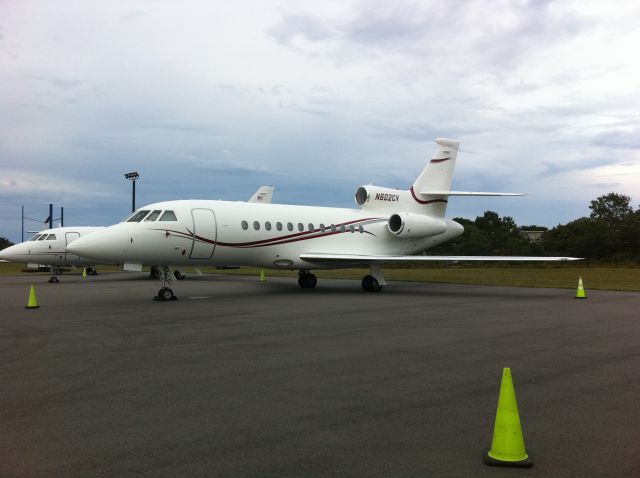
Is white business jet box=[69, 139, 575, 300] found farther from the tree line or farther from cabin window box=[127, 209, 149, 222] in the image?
the tree line

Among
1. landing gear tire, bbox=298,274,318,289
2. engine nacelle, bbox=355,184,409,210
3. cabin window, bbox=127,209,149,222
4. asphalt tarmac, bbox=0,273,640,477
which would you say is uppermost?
engine nacelle, bbox=355,184,409,210

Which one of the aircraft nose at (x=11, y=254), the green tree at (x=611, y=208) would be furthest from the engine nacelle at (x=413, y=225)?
the green tree at (x=611, y=208)

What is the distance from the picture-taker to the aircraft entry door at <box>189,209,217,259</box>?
17484 mm

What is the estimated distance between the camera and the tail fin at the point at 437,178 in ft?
80.2

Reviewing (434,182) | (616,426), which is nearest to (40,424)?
(616,426)

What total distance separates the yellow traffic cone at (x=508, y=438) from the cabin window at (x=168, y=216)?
47.4 feet

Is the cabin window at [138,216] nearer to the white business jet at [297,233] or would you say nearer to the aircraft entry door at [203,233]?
the white business jet at [297,233]

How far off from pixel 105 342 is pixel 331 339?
3.76 metres

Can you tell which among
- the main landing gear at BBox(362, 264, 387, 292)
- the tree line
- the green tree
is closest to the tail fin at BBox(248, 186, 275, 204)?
Result: the main landing gear at BBox(362, 264, 387, 292)

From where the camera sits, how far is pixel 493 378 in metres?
6.52

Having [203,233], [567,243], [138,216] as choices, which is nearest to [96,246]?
[138,216]

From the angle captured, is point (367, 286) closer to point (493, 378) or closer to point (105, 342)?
point (105, 342)

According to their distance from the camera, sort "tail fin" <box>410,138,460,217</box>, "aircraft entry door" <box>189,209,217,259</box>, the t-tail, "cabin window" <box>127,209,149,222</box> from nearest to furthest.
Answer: "cabin window" <box>127,209,149,222</box>, "aircraft entry door" <box>189,209,217,259</box>, the t-tail, "tail fin" <box>410,138,460,217</box>

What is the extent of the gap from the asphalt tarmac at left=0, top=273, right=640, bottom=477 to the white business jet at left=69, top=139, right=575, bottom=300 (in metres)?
4.69
